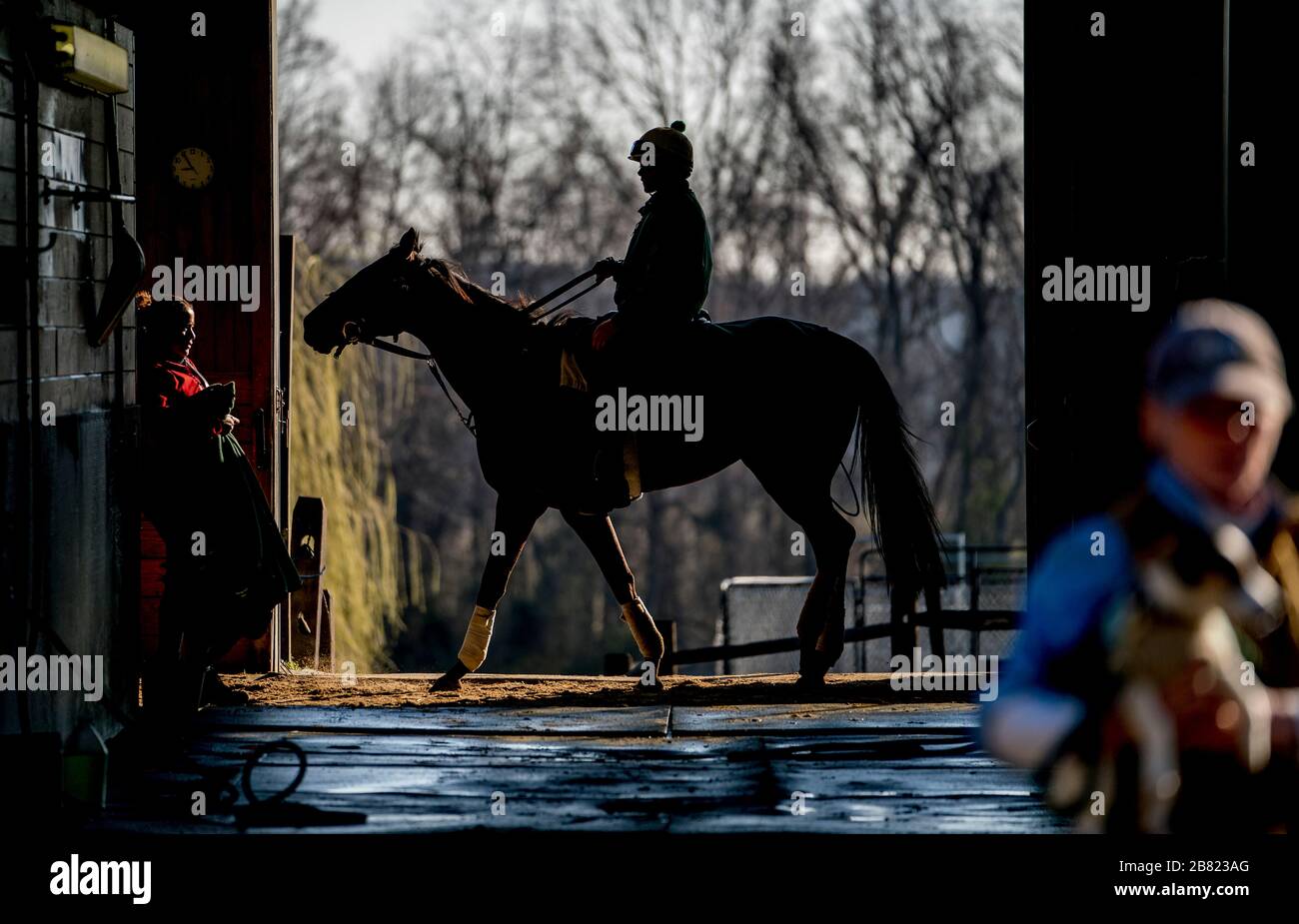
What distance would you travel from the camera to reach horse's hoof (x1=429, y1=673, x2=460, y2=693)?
9.35 metres

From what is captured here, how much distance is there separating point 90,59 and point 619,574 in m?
4.15

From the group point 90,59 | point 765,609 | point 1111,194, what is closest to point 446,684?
point 90,59

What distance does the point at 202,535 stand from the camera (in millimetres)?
7867

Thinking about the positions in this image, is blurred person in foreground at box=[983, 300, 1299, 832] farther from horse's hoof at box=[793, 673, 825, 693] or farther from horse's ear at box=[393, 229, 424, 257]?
horse's ear at box=[393, 229, 424, 257]

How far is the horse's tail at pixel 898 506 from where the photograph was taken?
9.16 meters

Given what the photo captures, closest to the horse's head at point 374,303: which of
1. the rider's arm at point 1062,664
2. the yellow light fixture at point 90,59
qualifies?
the yellow light fixture at point 90,59

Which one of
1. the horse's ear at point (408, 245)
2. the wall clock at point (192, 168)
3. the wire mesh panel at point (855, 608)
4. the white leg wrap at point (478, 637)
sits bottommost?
the wire mesh panel at point (855, 608)

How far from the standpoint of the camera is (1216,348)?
243 centimetres

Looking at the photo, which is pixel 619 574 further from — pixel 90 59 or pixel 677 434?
pixel 90 59

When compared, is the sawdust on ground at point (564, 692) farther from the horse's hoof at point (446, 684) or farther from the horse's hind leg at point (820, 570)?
the horse's hind leg at point (820, 570)

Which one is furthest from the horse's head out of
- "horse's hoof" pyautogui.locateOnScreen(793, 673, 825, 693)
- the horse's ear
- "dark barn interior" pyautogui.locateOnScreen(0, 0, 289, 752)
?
"horse's hoof" pyautogui.locateOnScreen(793, 673, 825, 693)

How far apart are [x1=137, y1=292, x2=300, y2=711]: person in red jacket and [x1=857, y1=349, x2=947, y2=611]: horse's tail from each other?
3178 millimetres

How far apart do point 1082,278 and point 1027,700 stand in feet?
17.5
